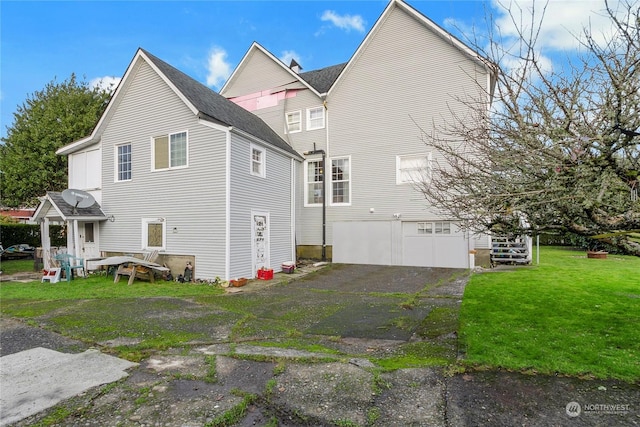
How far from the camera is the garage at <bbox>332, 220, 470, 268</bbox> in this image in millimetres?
14125

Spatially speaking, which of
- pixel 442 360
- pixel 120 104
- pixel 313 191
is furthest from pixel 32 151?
pixel 442 360

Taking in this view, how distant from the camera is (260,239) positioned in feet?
44.2

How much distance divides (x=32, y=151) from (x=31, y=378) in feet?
84.2

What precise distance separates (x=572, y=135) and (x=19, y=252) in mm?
27188

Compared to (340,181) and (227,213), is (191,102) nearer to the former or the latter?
(227,213)

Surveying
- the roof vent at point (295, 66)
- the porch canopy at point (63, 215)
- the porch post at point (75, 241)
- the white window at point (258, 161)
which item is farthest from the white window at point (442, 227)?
the porch post at point (75, 241)

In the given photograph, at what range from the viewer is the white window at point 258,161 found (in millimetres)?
13328

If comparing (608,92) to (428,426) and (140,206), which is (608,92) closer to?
(428,426)

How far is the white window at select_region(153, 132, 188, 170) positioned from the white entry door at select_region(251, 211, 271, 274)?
11.2 ft

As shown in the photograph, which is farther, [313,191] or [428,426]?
[313,191]

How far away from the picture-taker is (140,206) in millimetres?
13516

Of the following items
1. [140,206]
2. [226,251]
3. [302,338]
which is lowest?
[302,338]

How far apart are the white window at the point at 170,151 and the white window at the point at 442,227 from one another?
10.5 metres

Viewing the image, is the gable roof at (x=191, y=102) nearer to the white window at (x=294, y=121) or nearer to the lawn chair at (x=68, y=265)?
the white window at (x=294, y=121)
